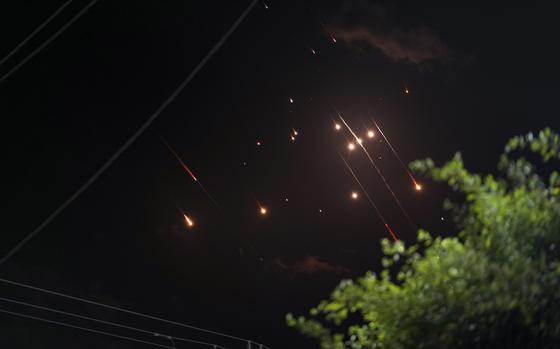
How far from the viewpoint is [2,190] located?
30.1m

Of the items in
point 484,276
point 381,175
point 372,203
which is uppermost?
point 372,203

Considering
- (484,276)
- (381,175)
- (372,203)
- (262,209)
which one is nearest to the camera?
(484,276)

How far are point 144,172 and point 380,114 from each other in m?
11.3

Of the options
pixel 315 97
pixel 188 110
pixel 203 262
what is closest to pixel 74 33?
pixel 188 110

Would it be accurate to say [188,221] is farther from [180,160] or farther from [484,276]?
[484,276]

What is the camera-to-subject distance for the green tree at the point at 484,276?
4871mm

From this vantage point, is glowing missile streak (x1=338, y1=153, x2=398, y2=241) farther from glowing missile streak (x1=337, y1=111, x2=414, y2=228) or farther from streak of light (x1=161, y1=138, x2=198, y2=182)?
streak of light (x1=161, y1=138, x2=198, y2=182)

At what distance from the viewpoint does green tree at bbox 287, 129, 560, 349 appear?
4871mm

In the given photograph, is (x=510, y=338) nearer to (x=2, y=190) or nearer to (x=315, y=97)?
(x=315, y=97)

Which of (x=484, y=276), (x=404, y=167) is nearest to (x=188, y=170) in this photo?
(x=404, y=167)

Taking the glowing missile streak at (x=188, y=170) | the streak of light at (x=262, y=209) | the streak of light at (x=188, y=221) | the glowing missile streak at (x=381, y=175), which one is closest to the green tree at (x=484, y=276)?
the glowing missile streak at (x=381, y=175)

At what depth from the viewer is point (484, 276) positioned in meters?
4.90

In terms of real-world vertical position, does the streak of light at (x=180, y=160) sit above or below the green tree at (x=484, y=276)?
above

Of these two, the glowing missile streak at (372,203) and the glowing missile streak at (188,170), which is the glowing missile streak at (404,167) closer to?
the glowing missile streak at (372,203)
